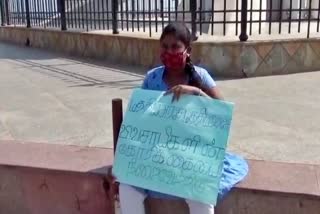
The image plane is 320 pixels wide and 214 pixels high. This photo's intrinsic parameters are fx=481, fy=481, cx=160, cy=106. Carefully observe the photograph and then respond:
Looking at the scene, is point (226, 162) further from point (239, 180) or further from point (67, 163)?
point (67, 163)

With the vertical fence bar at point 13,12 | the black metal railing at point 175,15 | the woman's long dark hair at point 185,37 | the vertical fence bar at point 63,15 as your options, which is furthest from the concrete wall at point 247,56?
the vertical fence bar at point 13,12

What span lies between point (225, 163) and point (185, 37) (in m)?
0.77

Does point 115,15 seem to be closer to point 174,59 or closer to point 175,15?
point 175,15

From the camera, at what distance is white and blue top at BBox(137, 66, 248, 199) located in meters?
2.74

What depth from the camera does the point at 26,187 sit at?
3.32 m

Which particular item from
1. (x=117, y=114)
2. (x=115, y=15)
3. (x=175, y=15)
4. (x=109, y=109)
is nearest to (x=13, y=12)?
(x=115, y=15)

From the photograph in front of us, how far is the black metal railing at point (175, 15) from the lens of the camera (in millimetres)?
7375

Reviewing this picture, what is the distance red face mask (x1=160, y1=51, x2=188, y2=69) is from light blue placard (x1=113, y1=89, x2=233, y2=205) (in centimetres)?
18

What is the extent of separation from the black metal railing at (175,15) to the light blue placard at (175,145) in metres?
4.27

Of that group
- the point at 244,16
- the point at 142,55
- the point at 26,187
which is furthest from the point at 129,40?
the point at 26,187

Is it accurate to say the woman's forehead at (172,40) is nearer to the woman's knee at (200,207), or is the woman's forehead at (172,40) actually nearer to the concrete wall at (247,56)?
the woman's knee at (200,207)

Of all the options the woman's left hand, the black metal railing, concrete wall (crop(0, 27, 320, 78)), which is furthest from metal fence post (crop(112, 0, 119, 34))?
the woman's left hand

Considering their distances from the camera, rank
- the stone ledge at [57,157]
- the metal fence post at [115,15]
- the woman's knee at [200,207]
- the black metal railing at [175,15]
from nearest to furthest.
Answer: the woman's knee at [200,207], the stone ledge at [57,157], the black metal railing at [175,15], the metal fence post at [115,15]

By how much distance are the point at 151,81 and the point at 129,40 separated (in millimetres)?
5394
